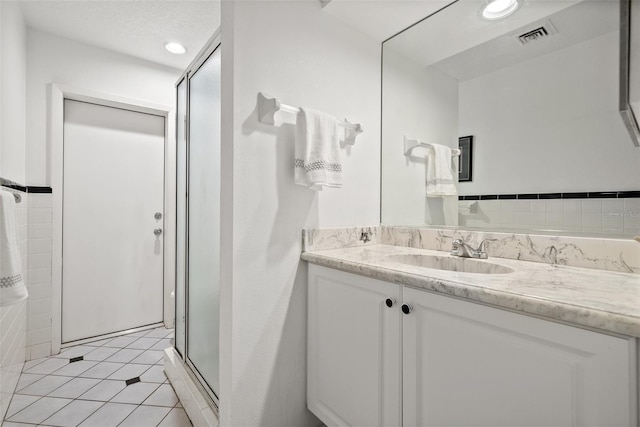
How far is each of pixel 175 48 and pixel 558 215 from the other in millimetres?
2619

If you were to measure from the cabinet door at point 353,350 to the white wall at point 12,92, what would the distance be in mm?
1603

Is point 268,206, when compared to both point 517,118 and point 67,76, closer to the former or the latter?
A: point 517,118

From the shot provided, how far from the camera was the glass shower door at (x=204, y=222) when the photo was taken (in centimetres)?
143

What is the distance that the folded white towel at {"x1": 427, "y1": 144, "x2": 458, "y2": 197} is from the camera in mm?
1494

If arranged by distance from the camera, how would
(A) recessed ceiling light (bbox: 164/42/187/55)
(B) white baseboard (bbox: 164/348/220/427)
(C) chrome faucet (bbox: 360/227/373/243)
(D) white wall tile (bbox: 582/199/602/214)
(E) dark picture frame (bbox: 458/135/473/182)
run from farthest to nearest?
(A) recessed ceiling light (bbox: 164/42/187/55), (C) chrome faucet (bbox: 360/227/373/243), (E) dark picture frame (bbox: 458/135/473/182), (B) white baseboard (bbox: 164/348/220/427), (D) white wall tile (bbox: 582/199/602/214)

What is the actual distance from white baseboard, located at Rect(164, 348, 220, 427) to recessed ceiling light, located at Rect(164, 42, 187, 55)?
2.13 metres

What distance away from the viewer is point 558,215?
115 cm

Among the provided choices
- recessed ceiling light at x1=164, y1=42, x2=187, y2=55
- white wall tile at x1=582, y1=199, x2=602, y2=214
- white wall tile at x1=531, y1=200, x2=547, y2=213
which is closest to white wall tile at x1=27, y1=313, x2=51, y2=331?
recessed ceiling light at x1=164, y1=42, x2=187, y2=55

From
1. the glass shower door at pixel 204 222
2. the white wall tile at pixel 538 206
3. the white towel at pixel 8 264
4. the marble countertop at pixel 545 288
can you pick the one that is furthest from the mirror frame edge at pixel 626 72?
the white towel at pixel 8 264

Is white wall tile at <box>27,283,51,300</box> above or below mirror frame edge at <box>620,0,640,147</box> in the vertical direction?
below

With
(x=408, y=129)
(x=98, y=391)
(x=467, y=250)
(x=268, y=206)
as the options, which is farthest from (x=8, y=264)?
(x=408, y=129)

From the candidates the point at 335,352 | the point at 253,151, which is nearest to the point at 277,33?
the point at 253,151

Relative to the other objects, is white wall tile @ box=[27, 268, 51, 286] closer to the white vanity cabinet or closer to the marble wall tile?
the white vanity cabinet

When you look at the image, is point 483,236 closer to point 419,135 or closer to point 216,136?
point 419,135
